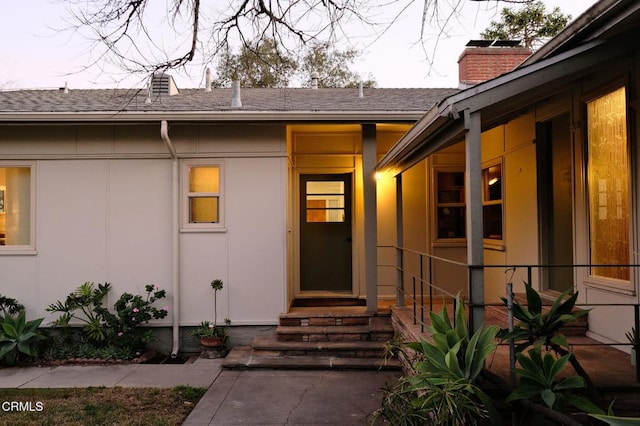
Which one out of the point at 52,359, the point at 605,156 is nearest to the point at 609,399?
the point at 605,156

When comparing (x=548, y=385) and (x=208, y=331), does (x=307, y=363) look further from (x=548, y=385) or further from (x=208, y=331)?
(x=548, y=385)

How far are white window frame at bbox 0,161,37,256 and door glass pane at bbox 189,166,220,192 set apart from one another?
2.20 m

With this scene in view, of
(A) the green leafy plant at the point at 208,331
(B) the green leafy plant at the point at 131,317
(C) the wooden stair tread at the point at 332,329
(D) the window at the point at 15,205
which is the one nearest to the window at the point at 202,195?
(B) the green leafy plant at the point at 131,317

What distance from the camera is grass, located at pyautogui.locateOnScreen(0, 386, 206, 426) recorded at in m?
4.50

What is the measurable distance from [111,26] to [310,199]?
14.5 feet

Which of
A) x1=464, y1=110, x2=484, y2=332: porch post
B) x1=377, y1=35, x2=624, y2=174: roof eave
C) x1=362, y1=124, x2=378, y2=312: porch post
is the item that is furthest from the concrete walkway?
x1=377, y1=35, x2=624, y2=174: roof eave

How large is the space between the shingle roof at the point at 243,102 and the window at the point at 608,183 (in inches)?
97.6

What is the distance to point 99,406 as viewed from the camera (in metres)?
4.86

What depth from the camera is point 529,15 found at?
2019 centimetres

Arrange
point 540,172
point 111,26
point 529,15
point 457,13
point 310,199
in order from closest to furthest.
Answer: point 457,13 < point 111,26 < point 540,172 < point 310,199 < point 529,15

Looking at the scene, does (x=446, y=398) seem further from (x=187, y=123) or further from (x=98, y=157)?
Answer: (x=98, y=157)

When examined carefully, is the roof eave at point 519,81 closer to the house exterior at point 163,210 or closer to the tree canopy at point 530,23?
the house exterior at point 163,210

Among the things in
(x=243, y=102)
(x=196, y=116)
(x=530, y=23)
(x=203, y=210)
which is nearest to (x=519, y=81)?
(x=196, y=116)

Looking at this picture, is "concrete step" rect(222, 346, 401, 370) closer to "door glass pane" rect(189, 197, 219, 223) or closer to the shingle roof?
"door glass pane" rect(189, 197, 219, 223)
